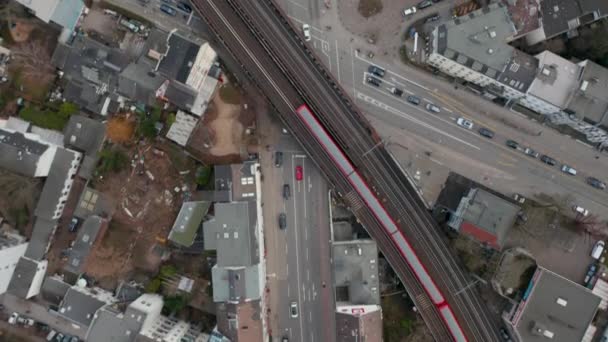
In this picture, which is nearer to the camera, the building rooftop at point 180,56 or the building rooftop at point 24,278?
the building rooftop at point 180,56

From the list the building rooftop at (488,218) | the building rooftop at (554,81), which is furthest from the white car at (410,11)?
the building rooftop at (488,218)

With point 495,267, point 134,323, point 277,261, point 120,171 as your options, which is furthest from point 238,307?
point 495,267

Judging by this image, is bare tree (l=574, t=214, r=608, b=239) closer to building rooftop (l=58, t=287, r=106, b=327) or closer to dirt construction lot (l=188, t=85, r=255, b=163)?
dirt construction lot (l=188, t=85, r=255, b=163)

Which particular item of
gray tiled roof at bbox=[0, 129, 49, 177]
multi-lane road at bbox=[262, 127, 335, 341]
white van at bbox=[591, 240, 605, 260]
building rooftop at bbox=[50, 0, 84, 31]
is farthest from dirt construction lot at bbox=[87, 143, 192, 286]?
white van at bbox=[591, 240, 605, 260]

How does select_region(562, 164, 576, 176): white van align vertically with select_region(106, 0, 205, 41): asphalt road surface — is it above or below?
above

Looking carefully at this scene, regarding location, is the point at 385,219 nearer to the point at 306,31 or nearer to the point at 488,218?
the point at 488,218

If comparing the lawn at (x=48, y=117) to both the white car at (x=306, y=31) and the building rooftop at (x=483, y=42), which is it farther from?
the building rooftop at (x=483, y=42)

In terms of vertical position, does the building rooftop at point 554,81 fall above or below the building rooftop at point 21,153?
above
